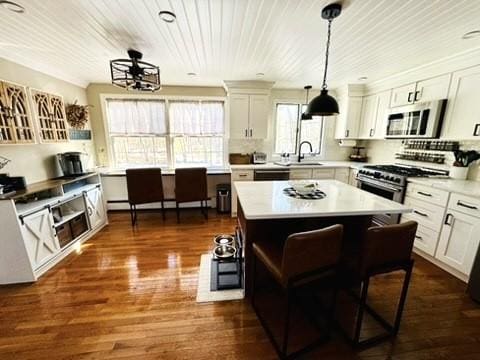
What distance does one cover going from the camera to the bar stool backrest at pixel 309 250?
1.22 m

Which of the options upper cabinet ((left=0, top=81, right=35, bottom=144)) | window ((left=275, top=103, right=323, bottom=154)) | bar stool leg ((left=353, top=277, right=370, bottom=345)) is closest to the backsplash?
window ((left=275, top=103, right=323, bottom=154))

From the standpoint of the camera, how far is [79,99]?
3.56 metres

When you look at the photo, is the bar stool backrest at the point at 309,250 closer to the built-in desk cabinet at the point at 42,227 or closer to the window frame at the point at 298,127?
the built-in desk cabinet at the point at 42,227

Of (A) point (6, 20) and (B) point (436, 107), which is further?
(B) point (436, 107)

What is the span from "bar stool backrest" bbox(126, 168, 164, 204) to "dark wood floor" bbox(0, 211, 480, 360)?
112 cm

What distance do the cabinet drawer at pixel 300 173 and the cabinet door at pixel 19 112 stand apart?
149 inches

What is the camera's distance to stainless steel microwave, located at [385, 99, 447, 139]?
2615 mm

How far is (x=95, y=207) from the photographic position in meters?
3.25

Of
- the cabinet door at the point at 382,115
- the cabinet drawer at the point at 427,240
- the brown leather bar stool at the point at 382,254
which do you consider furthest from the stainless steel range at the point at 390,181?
the brown leather bar stool at the point at 382,254

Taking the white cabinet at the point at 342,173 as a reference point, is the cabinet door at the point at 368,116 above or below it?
above

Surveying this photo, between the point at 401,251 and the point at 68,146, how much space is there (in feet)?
14.3

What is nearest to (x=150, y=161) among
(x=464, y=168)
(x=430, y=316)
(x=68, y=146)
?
(x=68, y=146)

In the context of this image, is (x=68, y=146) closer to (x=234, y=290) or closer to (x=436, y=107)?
(x=234, y=290)

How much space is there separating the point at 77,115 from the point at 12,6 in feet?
6.94
